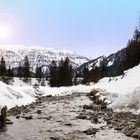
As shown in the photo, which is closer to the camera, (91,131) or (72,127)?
(91,131)

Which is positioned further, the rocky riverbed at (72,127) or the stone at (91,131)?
the stone at (91,131)

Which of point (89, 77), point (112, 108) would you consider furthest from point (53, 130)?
point (89, 77)

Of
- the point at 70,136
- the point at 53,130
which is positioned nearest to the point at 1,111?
the point at 53,130

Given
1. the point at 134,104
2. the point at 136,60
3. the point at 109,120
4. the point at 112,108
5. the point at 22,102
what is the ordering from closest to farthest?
1. the point at 109,120
2. the point at 134,104
3. the point at 112,108
4. the point at 22,102
5. the point at 136,60

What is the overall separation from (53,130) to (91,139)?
→ 14.0ft

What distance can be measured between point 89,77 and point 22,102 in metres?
95.7

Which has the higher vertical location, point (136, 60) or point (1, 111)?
point (136, 60)

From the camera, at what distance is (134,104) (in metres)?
33.7

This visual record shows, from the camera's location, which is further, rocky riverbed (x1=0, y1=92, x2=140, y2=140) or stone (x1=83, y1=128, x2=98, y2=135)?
stone (x1=83, y1=128, x2=98, y2=135)

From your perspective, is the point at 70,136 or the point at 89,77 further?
the point at 89,77

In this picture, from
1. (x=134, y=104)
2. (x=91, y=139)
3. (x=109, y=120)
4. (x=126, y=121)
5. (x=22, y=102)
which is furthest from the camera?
(x=22, y=102)

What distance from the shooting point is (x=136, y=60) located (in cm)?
10675

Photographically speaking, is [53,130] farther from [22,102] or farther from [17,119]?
[22,102]

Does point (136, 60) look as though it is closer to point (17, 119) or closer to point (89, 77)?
point (89, 77)
